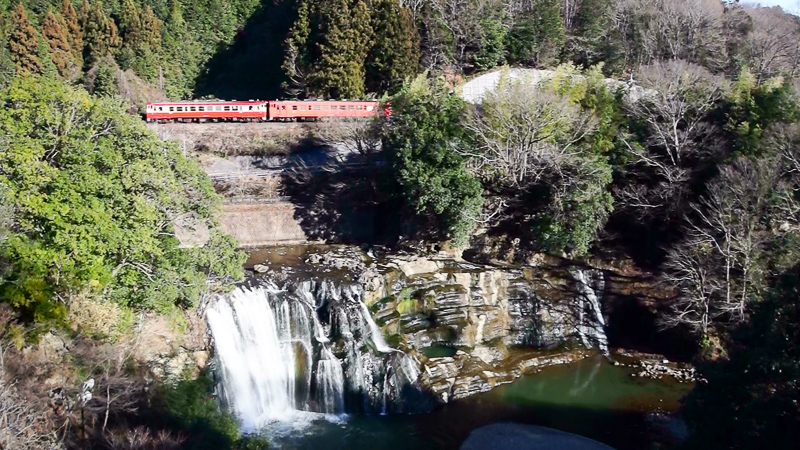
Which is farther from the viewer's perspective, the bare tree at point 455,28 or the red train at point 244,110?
the bare tree at point 455,28

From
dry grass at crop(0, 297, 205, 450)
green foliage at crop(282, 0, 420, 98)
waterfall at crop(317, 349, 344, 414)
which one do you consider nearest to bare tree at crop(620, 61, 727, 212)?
waterfall at crop(317, 349, 344, 414)

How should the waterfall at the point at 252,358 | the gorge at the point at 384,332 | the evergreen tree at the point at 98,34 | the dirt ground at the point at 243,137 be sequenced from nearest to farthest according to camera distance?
the waterfall at the point at 252,358
the gorge at the point at 384,332
the dirt ground at the point at 243,137
the evergreen tree at the point at 98,34

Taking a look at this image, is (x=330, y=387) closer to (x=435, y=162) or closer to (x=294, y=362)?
(x=294, y=362)

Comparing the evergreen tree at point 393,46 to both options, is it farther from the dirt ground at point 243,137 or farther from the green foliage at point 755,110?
the green foliage at point 755,110

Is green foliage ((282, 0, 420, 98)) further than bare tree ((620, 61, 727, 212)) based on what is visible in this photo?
Yes

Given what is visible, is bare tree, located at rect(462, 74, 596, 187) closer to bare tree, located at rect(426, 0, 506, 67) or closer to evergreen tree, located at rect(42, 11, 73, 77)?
bare tree, located at rect(426, 0, 506, 67)

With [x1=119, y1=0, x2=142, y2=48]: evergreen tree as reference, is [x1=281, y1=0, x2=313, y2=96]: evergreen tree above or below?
below

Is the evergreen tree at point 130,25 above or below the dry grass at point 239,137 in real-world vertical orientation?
above

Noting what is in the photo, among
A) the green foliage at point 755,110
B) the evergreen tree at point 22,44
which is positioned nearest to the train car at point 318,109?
the evergreen tree at point 22,44
